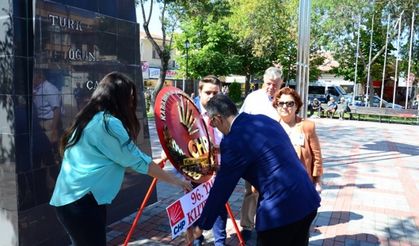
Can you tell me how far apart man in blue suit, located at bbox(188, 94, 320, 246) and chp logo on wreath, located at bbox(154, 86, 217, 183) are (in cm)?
82

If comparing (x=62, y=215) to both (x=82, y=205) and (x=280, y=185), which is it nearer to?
(x=82, y=205)

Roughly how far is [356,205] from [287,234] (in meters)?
3.96

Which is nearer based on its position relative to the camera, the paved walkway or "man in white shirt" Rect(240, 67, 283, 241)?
"man in white shirt" Rect(240, 67, 283, 241)

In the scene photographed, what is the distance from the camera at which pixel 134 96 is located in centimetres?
239

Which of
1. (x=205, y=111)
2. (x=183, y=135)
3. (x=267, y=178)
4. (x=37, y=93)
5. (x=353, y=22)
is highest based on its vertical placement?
Result: (x=353, y=22)

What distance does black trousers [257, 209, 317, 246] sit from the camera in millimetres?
2240

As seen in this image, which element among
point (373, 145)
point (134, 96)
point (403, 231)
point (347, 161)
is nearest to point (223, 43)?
point (373, 145)

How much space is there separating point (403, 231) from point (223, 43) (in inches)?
1087

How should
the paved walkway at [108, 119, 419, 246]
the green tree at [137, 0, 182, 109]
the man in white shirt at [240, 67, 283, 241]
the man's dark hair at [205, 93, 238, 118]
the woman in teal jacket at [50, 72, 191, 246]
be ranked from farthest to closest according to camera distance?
the green tree at [137, 0, 182, 109]
the paved walkway at [108, 119, 419, 246]
the man in white shirt at [240, 67, 283, 241]
the man's dark hair at [205, 93, 238, 118]
the woman in teal jacket at [50, 72, 191, 246]

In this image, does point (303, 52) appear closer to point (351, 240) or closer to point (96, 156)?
point (351, 240)

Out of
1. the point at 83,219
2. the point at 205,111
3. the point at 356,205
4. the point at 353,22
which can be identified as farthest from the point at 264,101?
the point at 353,22

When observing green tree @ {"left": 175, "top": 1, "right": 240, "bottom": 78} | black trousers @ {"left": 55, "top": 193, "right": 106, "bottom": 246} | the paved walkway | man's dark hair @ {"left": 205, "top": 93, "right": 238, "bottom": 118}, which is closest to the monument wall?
the paved walkway

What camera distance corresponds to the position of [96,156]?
2242 mm

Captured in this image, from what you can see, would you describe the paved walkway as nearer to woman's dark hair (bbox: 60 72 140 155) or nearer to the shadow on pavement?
the shadow on pavement
